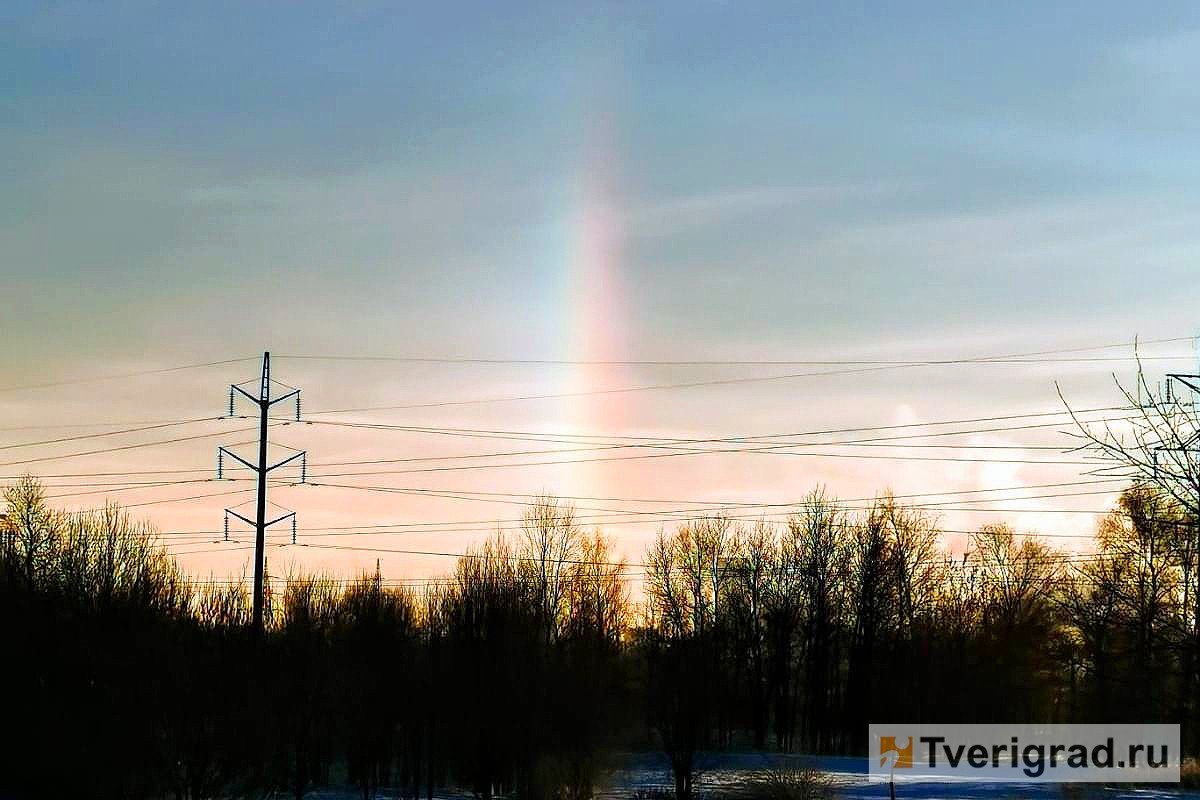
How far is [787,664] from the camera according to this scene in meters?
83.2

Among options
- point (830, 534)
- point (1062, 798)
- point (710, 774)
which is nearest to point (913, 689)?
point (830, 534)

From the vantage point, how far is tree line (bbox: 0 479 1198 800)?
2814 centimetres

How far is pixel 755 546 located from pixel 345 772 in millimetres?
33403

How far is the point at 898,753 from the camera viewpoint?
1870 inches
